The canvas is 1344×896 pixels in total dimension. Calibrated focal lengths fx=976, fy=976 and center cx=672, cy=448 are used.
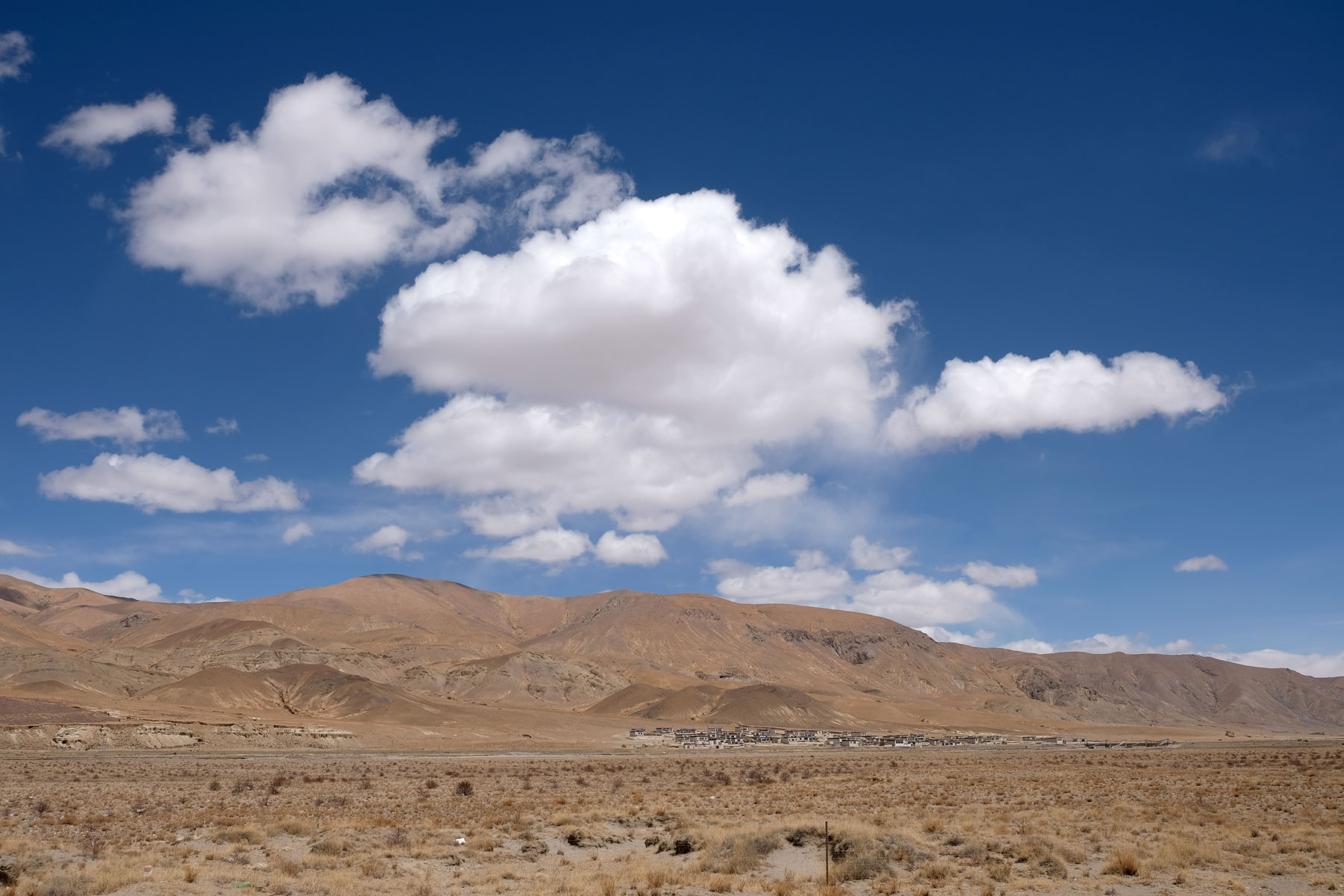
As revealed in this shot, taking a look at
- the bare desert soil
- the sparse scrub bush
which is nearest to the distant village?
the bare desert soil

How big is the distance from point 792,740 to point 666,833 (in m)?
102

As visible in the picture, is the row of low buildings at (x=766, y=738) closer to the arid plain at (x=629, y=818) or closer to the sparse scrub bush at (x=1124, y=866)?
the arid plain at (x=629, y=818)

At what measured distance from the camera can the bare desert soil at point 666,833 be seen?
19.5m

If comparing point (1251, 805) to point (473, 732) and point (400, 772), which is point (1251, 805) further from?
point (473, 732)

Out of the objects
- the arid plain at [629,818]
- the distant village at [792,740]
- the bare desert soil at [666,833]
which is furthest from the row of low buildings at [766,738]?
the bare desert soil at [666,833]

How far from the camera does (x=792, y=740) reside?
409 feet

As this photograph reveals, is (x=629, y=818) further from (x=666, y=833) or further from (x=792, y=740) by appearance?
(x=792, y=740)

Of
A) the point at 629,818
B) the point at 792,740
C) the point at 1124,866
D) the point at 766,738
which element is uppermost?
the point at 1124,866

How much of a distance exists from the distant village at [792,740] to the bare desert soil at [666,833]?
2413 inches

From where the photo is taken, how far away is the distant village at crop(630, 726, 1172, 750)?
113 m

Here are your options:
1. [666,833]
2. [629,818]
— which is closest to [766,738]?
[629,818]

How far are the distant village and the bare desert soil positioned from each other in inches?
2413

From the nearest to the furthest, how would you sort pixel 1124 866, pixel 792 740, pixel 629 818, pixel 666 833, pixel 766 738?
pixel 1124 866, pixel 666 833, pixel 629 818, pixel 766 738, pixel 792 740

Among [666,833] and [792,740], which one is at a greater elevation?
[666,833]
